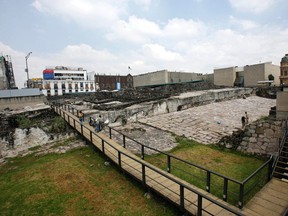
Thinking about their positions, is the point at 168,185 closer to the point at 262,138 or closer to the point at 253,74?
the point at 262,138

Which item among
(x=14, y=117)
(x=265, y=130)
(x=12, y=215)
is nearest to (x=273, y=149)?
(x=265, y=130)

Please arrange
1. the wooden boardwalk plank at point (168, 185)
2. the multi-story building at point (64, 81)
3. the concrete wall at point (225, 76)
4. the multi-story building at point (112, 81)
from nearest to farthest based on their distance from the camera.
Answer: the wooden boardwalk plank at point (168, 185) → the concrete wall at point (225, 76) → the multi-story building at point (64, 81) → the multi-story building at point (112, 81)

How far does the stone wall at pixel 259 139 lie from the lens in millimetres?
8695

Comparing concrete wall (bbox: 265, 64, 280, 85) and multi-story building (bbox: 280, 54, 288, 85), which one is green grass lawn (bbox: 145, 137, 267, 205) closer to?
concrete wall (bbox: 265, 64, 280, 85)

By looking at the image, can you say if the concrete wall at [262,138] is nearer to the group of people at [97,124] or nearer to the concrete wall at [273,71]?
the group of people at [97,124]

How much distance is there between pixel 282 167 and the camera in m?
6.77

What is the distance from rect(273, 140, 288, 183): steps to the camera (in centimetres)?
638

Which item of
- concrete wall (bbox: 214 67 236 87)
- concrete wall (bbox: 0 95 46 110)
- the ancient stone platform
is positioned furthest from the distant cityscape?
the ancient stone platform

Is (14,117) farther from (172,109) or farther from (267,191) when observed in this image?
(267,191)

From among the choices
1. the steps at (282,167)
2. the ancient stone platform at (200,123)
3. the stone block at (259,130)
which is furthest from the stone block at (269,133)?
the ancient stone platform at (200,123)

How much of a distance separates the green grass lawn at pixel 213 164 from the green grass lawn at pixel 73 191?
5.74 feet

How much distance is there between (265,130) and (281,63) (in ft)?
129

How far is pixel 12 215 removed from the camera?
4.98 meters

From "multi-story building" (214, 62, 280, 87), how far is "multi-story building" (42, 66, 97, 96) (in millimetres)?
46730
